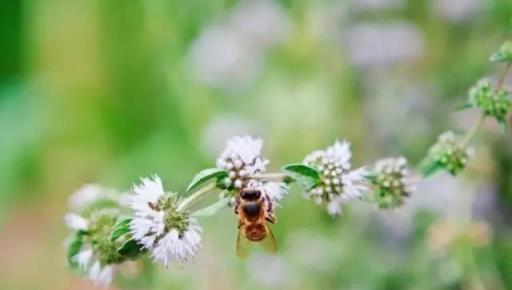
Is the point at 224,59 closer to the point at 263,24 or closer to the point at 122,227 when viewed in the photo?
the point at 263,24

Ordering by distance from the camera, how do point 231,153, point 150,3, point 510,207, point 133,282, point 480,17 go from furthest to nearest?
point 150,3 → point 480,17 → point 510,207 → point 133,282 → point 231,153

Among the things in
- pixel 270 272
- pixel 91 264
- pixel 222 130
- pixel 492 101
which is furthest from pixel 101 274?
pixel 222 130

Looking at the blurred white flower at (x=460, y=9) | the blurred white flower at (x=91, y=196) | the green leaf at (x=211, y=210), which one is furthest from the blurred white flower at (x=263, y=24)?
the green leaf at (x=211, y=210)

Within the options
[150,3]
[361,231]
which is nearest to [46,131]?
[150,3]

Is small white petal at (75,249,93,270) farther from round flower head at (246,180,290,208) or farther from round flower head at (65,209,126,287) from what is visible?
round flower head at (246,180,290,208)

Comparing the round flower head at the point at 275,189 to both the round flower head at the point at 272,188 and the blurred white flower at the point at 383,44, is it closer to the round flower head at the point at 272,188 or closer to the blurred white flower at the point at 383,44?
the round flower head at the point at 272,188

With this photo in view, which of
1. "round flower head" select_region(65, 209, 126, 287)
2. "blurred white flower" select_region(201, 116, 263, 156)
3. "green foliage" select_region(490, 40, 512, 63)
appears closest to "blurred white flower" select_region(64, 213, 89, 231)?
"round flower head" select_region(65, 209, 126, 287)

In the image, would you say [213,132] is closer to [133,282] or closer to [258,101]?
[258,101]
